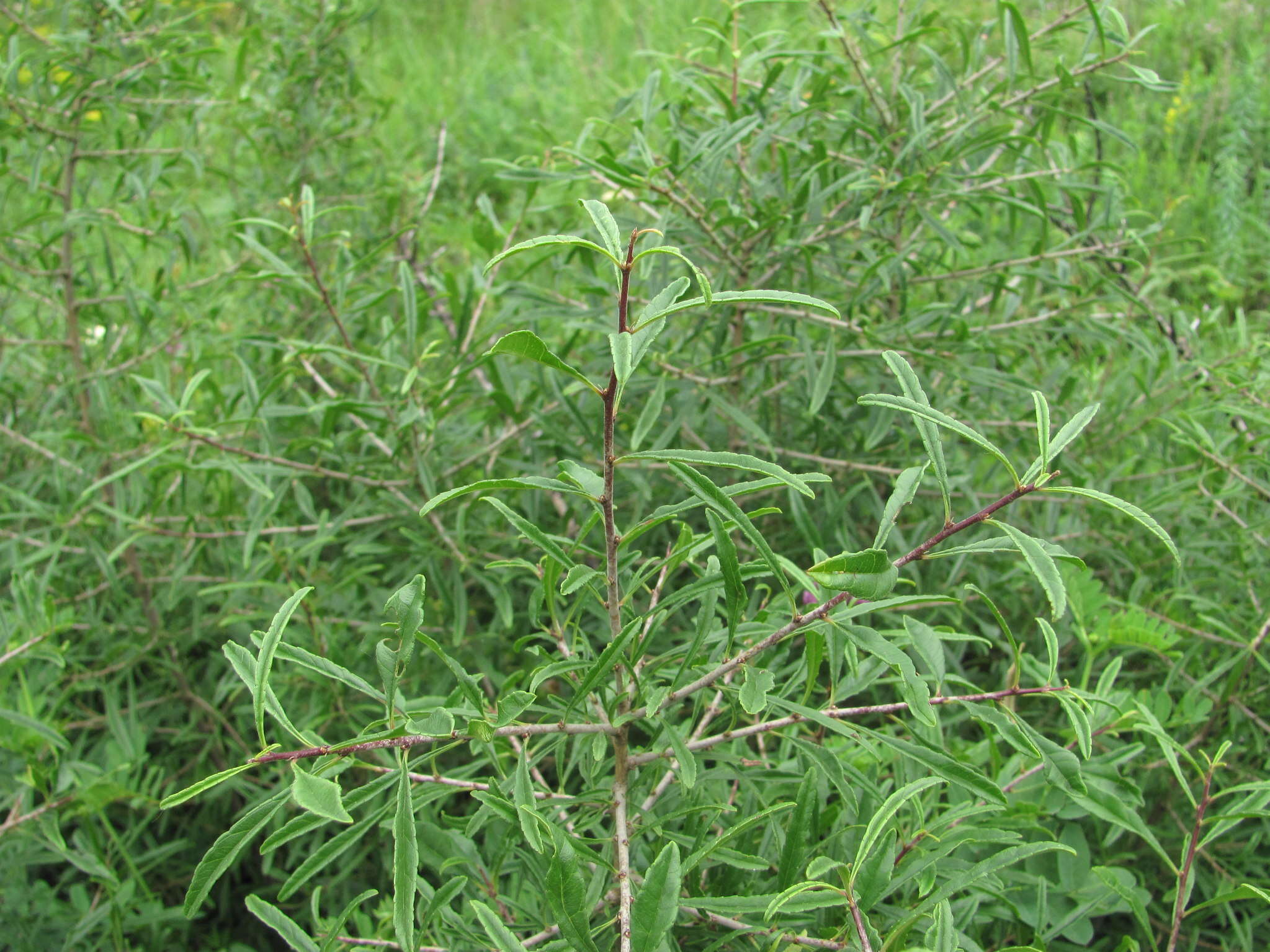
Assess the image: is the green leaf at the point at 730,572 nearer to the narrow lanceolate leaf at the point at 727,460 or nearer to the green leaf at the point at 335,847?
the narrow lanceolate leaf at the point at 727,460

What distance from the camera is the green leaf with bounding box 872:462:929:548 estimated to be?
0.66 metres

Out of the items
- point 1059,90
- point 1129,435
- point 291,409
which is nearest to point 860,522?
point 1129,435

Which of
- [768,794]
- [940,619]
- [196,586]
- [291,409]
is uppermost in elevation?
[291,409]

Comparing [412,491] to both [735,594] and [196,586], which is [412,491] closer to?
[196,586]

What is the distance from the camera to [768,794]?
3.06 ft

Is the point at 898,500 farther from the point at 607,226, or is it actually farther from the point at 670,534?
the point at 670,534

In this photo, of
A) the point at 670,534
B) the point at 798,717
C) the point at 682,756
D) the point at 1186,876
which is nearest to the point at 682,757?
the point at 682,756

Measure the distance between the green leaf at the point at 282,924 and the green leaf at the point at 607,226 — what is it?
0.55 meters

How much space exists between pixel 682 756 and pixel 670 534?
31.5 inches

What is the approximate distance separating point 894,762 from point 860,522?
1.88 feet

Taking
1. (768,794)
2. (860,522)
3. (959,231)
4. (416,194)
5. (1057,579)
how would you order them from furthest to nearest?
1. (416,194)
2. (959,231)
3. (860,522)
4. (768,794)
5. (1057,579)

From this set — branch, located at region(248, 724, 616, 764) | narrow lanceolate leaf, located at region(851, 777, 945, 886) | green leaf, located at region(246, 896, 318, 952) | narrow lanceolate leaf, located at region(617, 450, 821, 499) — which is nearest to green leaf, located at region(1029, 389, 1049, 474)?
narrow lanceolate leaf, located at region(617, 450, 821, 499)

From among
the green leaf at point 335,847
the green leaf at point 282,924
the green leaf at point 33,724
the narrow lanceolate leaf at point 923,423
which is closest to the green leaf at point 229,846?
the green leaf at point 335,847

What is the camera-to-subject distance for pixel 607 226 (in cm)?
61
